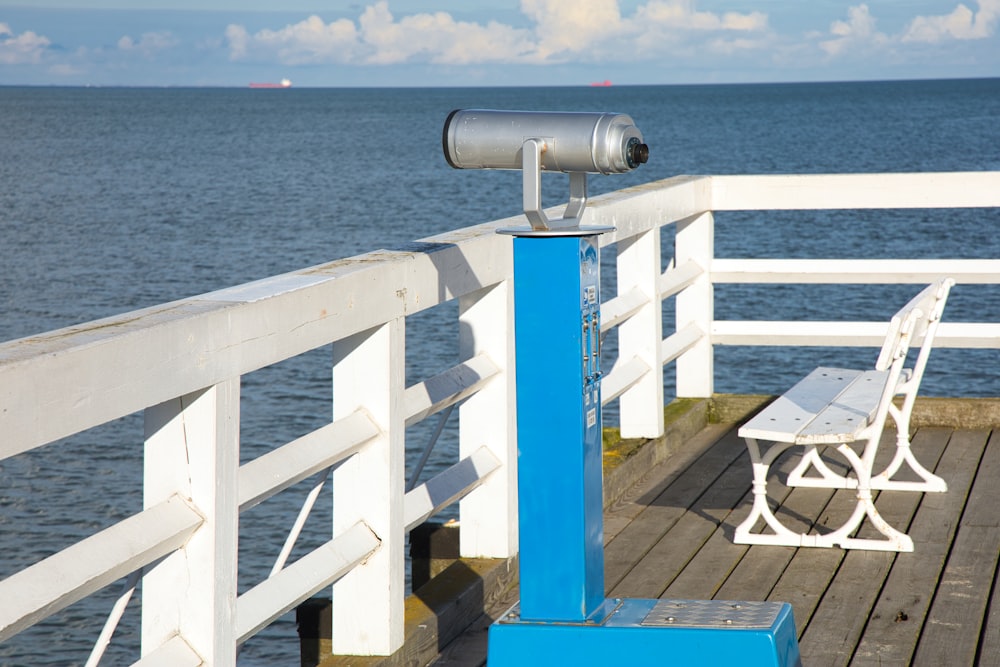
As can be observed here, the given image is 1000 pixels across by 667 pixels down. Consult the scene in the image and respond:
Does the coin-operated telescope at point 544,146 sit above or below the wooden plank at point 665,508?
above

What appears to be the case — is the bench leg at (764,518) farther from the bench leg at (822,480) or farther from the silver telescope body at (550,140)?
the silver telescope body at (550,140)

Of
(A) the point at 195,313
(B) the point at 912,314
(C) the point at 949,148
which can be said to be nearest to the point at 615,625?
(A) the point at 195,313

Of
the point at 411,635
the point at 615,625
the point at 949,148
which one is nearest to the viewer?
the point at 615,625

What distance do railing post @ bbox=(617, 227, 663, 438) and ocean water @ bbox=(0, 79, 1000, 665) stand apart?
363 cm

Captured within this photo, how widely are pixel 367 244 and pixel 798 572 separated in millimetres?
29159

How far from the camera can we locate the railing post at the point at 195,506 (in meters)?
2.64

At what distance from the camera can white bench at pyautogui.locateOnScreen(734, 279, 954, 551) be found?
4.58 metres

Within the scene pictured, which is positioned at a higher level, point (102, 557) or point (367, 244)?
point (102, 557)

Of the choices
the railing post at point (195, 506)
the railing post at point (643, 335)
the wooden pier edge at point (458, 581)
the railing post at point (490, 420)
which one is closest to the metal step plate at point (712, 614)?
the wooden pier edge at point (458, 581)

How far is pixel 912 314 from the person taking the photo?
483 cm

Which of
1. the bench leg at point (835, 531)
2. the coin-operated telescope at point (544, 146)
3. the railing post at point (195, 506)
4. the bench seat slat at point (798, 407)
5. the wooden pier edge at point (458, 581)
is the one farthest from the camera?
the bench leg at point (835, 531)

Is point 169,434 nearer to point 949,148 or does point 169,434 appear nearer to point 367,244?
point 367,244

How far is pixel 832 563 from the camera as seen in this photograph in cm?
455

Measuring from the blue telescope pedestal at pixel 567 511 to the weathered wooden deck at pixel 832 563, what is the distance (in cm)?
76
